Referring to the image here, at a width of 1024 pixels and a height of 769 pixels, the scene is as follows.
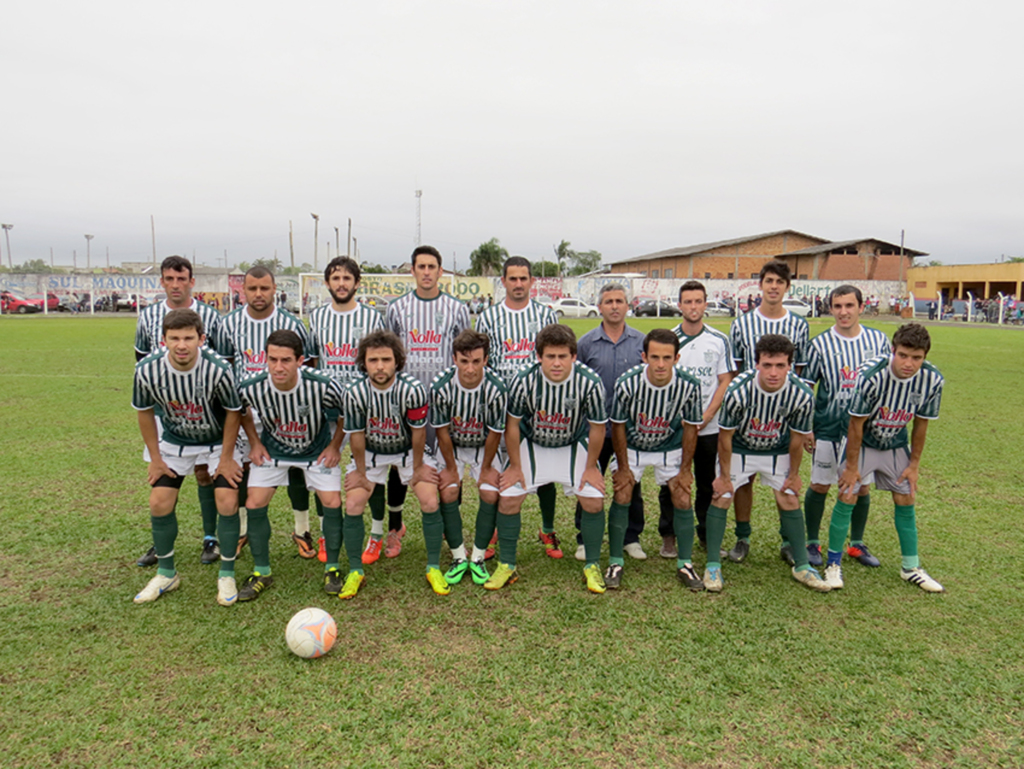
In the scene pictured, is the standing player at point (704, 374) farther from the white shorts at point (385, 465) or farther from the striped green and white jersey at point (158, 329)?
the striped green and white jersey at point (158, 329)

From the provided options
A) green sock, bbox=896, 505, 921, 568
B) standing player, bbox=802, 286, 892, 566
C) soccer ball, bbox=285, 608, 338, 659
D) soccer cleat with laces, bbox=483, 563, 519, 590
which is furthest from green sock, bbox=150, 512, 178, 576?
green sock, bbox=896, 505, 921, 568

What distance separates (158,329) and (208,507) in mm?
1359

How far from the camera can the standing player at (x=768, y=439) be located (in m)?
4.00

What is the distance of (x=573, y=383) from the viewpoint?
161 inches

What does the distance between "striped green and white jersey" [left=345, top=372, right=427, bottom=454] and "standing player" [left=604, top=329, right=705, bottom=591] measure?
127 cm

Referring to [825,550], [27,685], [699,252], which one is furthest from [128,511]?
[699,252]

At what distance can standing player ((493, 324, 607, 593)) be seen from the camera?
4.06 m

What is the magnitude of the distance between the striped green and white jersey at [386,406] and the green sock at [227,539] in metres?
0.91

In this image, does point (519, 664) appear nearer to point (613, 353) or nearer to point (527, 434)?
point (527, 434)

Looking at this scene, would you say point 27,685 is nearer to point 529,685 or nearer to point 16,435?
A: point 529,685

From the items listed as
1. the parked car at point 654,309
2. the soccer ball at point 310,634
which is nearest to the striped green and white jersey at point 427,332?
the soccer ball at point 310,634

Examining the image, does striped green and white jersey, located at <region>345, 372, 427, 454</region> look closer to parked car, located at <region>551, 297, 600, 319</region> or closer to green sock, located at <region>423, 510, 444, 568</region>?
green sock, located at <region>423, 510, 444, 568</region>

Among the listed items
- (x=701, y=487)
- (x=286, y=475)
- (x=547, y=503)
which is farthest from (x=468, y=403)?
(x=701, y=487)

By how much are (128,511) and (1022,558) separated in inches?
265
